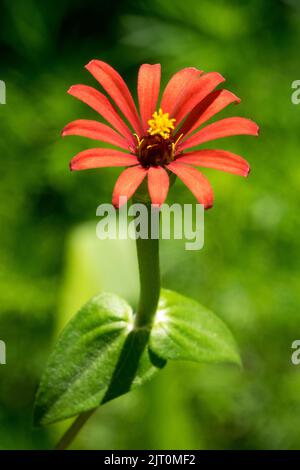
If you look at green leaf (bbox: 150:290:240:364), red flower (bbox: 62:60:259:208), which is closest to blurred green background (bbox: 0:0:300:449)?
green leaf (bbox: 150:290:240:364)

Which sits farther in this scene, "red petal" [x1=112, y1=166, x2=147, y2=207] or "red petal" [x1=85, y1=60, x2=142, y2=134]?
"red petal" [x1=85, y1=60, x2=142, y2=134]

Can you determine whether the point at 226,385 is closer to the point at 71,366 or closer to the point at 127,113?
the point at 71,366

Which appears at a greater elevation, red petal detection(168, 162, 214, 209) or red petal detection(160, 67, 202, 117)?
red petal detection(160, 67, 202, 117)

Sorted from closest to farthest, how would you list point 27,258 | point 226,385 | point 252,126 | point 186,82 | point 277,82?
point 252,126
point 186,82
point 226,385
point 27,258
point 277,82

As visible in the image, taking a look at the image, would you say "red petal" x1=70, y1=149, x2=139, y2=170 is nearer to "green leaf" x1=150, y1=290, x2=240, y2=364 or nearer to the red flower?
the red flower

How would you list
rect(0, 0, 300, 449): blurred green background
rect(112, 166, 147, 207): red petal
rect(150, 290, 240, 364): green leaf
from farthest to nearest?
rect(0, 0, 300, 449): blurred green background, rect(150, 290, 240, 364): green leaf, rect(112, 166, 147, 207): red petal

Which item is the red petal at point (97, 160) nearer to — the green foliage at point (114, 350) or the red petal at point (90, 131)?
the red petal at point (90, 131)

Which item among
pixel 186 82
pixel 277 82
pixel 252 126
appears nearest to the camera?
pixel 252 126

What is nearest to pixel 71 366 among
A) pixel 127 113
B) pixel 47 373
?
pixel 47 373
